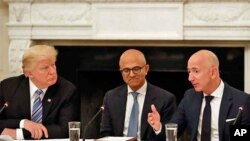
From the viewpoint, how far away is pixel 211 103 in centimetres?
279

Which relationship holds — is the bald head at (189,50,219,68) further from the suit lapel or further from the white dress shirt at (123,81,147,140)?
the white dress shirt at (123,81,147,140)

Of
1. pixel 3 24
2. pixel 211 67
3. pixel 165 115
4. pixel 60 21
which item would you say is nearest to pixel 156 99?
pixel 165 115

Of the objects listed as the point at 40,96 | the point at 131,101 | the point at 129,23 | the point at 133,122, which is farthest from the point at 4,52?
the point at 133,122

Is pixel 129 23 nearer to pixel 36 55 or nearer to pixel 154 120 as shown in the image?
pixel 36 55

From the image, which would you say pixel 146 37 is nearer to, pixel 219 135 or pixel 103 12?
pixel 103 12

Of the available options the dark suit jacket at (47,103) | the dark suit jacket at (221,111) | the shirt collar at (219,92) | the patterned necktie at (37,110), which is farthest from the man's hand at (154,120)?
the patterned necktie at (37,110)

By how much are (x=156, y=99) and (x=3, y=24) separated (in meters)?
2.23

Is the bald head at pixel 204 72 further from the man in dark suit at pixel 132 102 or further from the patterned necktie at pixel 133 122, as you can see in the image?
the patterned necktie at pixel 133 122

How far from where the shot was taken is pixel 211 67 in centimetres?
279

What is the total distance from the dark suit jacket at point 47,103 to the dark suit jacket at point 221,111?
0.59 metres

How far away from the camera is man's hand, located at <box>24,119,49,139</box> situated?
8.93ft

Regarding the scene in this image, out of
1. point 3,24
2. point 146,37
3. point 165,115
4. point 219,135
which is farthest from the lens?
point 3,24

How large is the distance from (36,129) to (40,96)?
0.29 m

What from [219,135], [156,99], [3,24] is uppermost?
[3,24]
